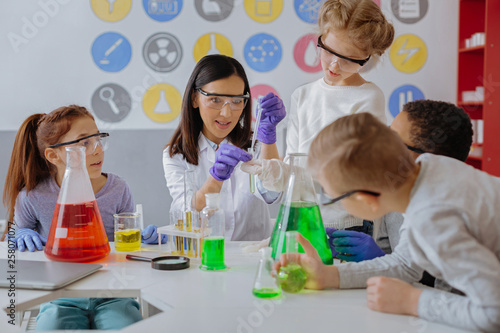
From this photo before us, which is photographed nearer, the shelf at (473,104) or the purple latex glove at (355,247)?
the purple latex glove at (355,247)

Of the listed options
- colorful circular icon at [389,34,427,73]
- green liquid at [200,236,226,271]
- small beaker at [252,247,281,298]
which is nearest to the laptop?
green liquid at [200,236,226,271]

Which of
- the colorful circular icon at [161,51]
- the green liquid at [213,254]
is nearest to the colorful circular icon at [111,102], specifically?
the colorful circular icon at [161,51]

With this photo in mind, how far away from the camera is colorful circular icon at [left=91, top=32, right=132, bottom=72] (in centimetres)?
338

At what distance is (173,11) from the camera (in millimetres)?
3395

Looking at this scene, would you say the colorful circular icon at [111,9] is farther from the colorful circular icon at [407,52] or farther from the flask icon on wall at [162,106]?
the colorful circular icon at [407,52]

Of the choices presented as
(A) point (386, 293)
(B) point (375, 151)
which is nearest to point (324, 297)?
(A) point (386, 293)

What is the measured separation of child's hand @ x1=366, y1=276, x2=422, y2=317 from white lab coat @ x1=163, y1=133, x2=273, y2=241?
1.07 m

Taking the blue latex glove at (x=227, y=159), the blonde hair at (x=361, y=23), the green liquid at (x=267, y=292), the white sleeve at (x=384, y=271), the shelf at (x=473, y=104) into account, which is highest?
the blonde hair at (x=361, y=23)

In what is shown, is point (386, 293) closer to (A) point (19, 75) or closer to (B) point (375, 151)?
(B) point (375, 151)

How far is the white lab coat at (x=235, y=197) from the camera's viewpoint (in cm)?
207

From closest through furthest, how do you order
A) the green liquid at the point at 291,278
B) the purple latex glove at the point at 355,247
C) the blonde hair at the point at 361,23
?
the green liquid at the point at 291,278 → the purple latex glove at the point at 355,247 → the blonde hair at the point at 361,23

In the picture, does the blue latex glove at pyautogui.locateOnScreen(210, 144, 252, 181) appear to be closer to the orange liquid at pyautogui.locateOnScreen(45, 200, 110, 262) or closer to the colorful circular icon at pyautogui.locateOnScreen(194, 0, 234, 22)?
the orange liquid at pyautogui.locateOnScreen(45, 200, 110, 262)

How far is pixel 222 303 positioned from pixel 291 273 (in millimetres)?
173

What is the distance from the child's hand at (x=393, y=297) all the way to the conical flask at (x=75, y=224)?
0.79 meters
